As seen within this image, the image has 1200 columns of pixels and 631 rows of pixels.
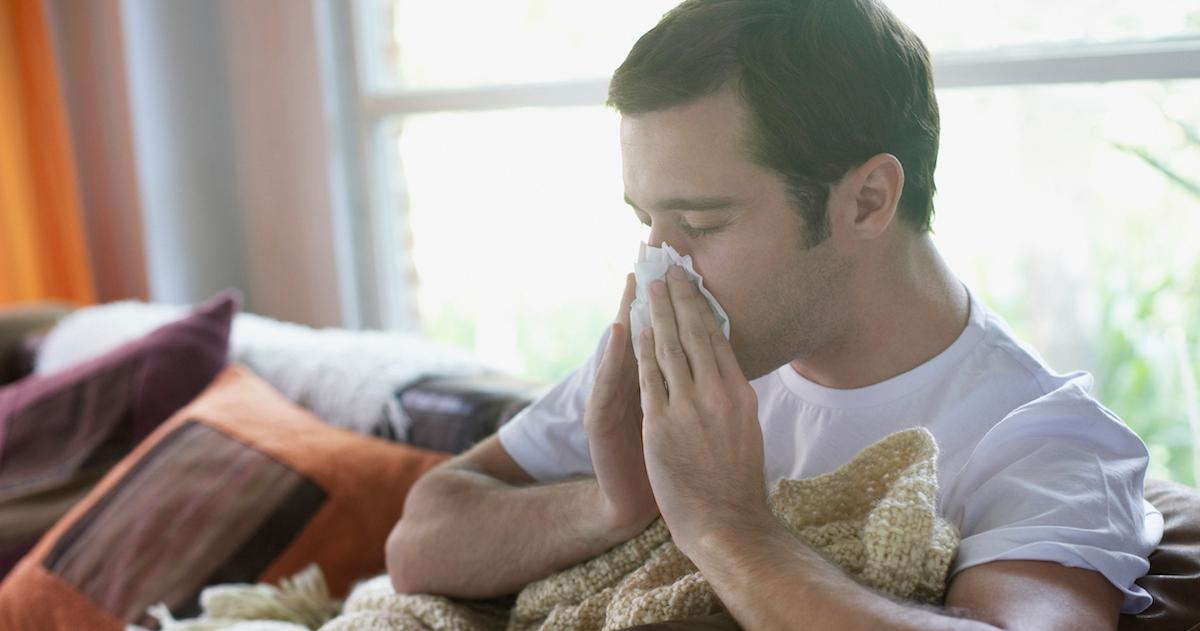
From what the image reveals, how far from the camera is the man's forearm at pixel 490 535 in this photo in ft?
4.05

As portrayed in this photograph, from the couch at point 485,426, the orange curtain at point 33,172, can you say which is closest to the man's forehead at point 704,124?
the couch at point 485,426

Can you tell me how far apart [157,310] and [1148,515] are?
2040mm

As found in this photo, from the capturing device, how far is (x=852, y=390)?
1242 millimetres

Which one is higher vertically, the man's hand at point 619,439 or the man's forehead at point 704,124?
the man's forehead at point 704,124

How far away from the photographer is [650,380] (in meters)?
1.13

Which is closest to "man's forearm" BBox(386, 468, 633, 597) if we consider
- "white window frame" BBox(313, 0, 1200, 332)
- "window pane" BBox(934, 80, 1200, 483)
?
"window pane" BBox(934, 80, 1200, 483)

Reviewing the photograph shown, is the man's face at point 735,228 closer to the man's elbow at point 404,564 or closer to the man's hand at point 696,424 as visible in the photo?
the man's hand at point 696,424

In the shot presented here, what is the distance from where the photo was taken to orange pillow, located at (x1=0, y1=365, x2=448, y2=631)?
5.46ft

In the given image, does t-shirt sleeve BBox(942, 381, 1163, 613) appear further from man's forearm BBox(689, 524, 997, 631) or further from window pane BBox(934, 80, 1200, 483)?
window pane BBox(934, 80, 1200, 483)

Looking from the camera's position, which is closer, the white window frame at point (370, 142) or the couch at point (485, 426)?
the couch at point (485, 426)

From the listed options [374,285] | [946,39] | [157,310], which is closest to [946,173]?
[946,39]

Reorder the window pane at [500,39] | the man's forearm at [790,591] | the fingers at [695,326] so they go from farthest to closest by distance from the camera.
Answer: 1. the window pane at [500,39]
2. the fingers at [695,326]
3. the man's forearm at [790,591]

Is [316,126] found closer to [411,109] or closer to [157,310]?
[411,109]

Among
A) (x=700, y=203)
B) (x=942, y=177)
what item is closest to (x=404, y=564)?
(x=700, y=203)
